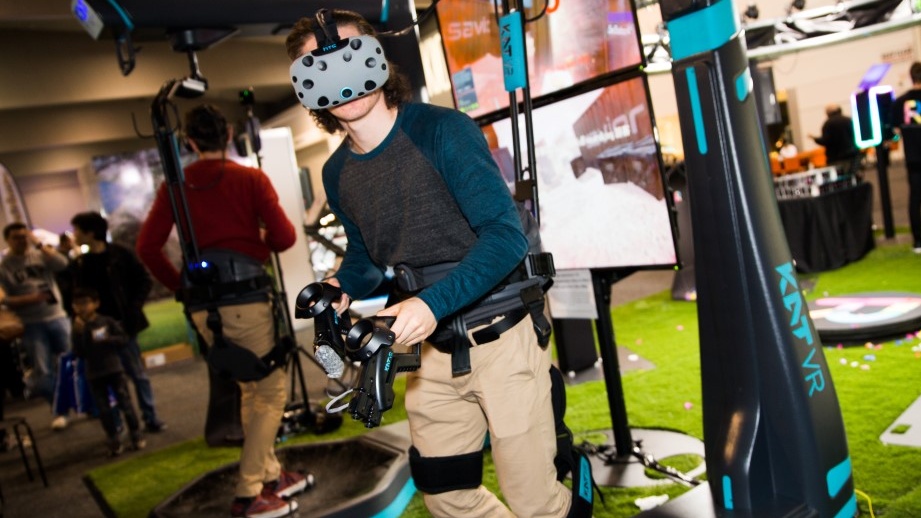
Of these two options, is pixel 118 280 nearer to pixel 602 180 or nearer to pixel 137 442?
pixel 137 442

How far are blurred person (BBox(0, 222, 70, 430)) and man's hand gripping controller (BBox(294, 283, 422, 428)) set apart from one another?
5.79 metres

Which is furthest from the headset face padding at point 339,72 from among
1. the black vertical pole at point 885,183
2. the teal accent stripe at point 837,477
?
the black vertical pole at point 885,183

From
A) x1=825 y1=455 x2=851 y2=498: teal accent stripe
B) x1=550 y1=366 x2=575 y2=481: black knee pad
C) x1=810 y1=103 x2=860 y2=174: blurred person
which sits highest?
x1=810 y1=103 x2=860 y2=174: blurred person

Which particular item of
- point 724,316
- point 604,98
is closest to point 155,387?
point 604,98

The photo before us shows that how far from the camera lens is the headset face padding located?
62.7 inches

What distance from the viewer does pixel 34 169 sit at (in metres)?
10.1

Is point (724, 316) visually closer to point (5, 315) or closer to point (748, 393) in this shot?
point (748, 393)

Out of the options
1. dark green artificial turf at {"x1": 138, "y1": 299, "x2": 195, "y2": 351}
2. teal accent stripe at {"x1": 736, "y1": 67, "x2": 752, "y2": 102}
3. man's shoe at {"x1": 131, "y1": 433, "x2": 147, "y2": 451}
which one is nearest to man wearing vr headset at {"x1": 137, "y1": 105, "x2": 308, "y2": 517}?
teal accent stripe at {"x1": 736, "y1": 67, "x2": 752, "y2": 102}

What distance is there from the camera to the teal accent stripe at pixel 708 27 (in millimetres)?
1947

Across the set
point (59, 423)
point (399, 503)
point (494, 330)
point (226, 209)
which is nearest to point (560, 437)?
point (494, 330)

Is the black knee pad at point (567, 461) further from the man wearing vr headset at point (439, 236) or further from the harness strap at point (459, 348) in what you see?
the harness strap at point (459, 348)

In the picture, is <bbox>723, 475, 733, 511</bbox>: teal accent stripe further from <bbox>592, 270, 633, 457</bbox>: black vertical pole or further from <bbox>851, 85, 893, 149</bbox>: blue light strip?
<bbox>851, 85, 893, 149</bbox>: blue light strip

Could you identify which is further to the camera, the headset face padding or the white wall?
Result: the white wall

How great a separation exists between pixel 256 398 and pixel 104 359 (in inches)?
90.1
